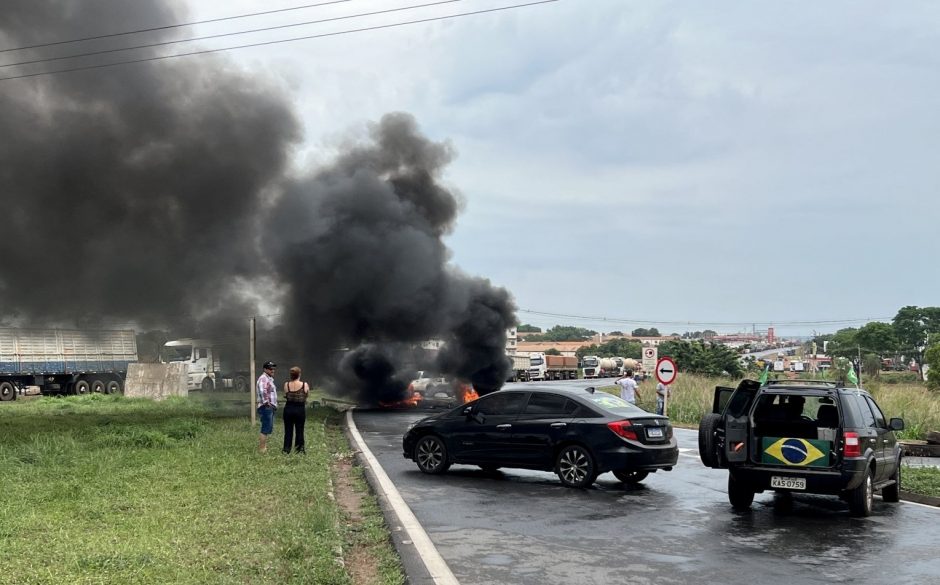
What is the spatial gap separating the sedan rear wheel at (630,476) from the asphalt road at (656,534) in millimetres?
163

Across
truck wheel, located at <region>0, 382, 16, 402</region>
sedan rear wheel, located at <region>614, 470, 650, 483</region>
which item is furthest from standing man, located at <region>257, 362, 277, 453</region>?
truck wheel, located at <region>0, 382, 16, 402</region>

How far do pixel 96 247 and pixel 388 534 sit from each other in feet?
78.1

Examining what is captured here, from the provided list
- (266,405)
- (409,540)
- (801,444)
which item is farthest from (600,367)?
(409,540)

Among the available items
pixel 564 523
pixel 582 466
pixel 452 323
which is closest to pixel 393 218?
pixel 452 323

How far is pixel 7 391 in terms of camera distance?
35.4 meters

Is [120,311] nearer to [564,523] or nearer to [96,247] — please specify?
[96,247]

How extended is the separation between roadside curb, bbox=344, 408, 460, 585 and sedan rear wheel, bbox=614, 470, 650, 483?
324cm

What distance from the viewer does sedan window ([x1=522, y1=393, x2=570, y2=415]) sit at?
1241 cm

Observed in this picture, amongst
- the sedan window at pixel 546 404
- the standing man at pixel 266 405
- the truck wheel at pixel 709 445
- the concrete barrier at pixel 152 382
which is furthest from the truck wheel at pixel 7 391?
the truck wheel at pixel 709 445

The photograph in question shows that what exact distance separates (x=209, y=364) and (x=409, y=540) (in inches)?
1569

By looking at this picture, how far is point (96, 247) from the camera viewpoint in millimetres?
28766

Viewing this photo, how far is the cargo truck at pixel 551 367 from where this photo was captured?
70312mm

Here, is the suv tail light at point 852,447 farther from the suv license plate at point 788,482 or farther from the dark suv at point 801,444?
the suv license plate at point 788,482

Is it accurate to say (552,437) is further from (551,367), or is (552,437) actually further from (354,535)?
(551,367)
